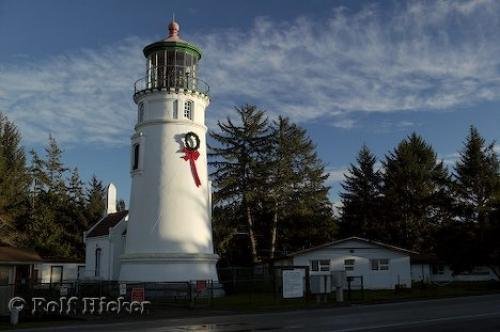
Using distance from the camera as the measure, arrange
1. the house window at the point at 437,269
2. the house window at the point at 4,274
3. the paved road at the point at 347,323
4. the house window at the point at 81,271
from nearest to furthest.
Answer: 1. the paved road at the point at 347,323
2. the house window at the point at 4,274
3. the house window at the point at 81,271
4. the house window at the point at 437,269

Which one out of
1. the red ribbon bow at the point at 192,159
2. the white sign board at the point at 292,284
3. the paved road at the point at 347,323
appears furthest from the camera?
the red ribbon bow at the point at 192,159

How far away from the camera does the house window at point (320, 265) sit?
41156 mm

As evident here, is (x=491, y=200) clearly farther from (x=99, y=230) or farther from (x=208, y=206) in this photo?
(x=99, y=230)

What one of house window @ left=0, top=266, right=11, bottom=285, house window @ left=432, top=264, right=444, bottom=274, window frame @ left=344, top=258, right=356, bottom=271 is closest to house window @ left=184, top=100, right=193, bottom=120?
house window @ left=0, top=266, right=11, bottom=285

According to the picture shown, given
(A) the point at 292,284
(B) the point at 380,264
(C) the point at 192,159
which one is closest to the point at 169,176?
(C) the point at 192,159

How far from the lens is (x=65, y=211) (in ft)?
205

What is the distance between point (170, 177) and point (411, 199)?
113 feet

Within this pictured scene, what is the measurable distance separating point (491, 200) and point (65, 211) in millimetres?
43748

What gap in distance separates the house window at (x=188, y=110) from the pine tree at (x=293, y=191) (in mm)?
21505

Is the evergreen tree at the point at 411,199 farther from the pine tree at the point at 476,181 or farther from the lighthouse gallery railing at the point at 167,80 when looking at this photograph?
the lighthouse gallery railing at the point at 167,80

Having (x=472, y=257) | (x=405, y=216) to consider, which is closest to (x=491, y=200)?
(x=472, y=257)

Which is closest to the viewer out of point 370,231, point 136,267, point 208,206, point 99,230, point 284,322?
point 284,322

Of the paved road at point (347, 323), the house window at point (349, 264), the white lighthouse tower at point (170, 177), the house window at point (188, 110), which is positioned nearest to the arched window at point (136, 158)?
the white lighthouse tower at point (170, 177)

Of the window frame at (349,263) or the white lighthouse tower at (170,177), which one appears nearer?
the white lighthouse tower at (170,177)
